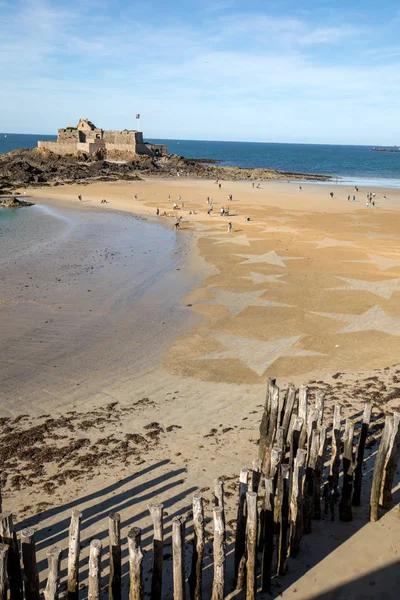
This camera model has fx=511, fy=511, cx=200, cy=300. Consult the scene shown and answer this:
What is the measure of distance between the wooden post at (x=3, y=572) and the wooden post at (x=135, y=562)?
1.41 meters

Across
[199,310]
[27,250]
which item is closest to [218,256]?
[199,310]

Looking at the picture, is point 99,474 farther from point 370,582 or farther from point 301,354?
point 301,354

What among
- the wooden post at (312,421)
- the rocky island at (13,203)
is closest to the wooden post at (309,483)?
the wooden post at (312,421)

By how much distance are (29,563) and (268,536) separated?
124 inches

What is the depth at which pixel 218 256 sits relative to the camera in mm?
29312

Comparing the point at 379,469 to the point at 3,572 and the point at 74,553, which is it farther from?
the point at 3,572

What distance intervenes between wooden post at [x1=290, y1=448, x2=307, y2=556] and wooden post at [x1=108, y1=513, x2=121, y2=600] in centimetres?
253

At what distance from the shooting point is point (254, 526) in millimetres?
6641

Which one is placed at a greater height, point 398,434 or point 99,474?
point 398,434

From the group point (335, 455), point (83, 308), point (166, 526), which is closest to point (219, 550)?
point (166, 526)

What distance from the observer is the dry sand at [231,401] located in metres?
7.95

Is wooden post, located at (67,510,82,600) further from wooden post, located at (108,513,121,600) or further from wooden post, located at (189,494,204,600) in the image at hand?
wooden post, located at (189,494,204,600)

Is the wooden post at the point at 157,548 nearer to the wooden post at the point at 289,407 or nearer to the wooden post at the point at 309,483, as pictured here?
the wooden post at the point at 309,483

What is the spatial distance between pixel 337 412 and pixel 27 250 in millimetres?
26420
